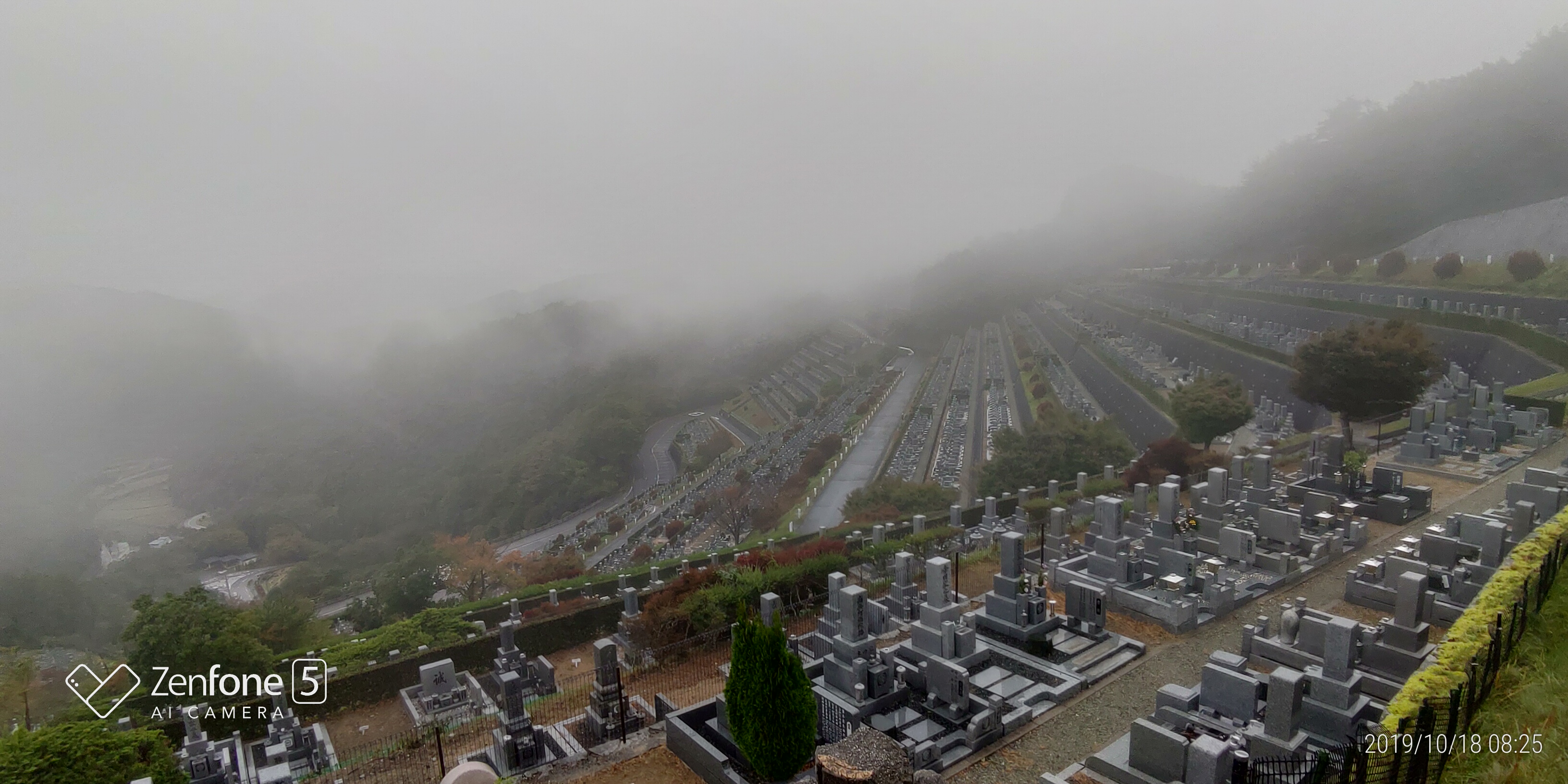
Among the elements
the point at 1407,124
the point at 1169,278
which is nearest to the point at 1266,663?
the point at 1169,278

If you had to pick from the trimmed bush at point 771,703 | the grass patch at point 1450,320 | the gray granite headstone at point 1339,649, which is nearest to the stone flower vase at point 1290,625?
the gray granite headstone at point 1339,649

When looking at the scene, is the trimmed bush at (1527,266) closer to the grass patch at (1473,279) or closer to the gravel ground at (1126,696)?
the grass patch at (1473,279)

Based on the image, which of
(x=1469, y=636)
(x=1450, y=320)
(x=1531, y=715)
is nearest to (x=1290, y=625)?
(x=1469, y=636)

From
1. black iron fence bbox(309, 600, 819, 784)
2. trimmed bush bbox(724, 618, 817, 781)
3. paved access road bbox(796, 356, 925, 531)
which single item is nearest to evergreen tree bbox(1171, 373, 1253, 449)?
paved access road bbox(796, 356, 925, 531)

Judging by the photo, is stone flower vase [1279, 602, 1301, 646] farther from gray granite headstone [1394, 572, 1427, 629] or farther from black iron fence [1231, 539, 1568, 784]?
black iron fence [1231, 539, 1568, 784]

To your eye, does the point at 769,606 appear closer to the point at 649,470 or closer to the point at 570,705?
the point at 570,705

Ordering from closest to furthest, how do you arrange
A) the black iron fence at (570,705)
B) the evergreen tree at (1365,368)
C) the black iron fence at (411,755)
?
the black iron fence at (411,755) → the black iron fence at (570,705) → the evergreen tree at (1365,368)
